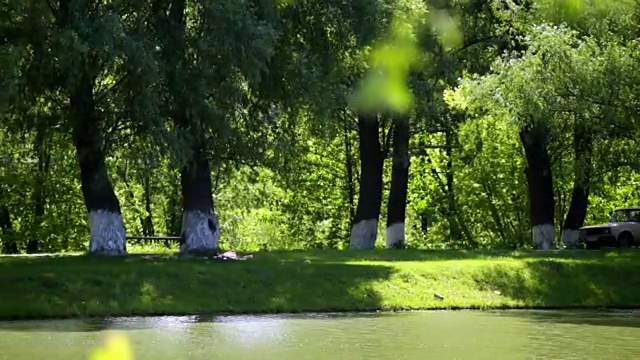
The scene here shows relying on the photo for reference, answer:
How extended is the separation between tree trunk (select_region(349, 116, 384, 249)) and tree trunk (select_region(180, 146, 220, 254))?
27.7 feet

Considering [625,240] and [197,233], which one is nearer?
[197,233]

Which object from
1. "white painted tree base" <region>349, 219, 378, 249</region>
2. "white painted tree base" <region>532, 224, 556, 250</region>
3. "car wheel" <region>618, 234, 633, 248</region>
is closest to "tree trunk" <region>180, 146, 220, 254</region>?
"white painted tree base" <region>349, 219, 378, 249</region>

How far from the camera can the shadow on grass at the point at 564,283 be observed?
29172mm

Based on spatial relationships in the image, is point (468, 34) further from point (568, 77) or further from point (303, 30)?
point (568, 77)

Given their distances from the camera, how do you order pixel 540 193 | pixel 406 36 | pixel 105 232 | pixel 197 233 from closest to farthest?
pixel 406 36, pixel 105 232, pixel 197 233, pixel 540 193

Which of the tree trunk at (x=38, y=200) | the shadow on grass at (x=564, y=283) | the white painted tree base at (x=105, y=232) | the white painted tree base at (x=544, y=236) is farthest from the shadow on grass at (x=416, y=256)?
the tree trunk at (x=38, y=200)

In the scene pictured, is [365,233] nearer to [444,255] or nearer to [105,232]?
[444,255]

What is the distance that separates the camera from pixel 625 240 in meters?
42.1

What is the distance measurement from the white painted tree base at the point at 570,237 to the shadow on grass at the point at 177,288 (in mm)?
15137

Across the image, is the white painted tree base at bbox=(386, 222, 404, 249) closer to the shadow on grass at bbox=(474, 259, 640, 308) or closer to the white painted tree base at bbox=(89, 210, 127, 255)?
the shadow on grass at bbox=(474, 259, 640, 308)

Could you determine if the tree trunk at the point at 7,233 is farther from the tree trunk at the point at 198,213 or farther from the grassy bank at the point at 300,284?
the tree trunk at the point at 198,213

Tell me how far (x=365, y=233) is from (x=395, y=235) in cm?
128

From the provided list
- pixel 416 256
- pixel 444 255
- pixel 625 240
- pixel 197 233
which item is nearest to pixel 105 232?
pixel 197 233

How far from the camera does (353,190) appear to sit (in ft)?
183
